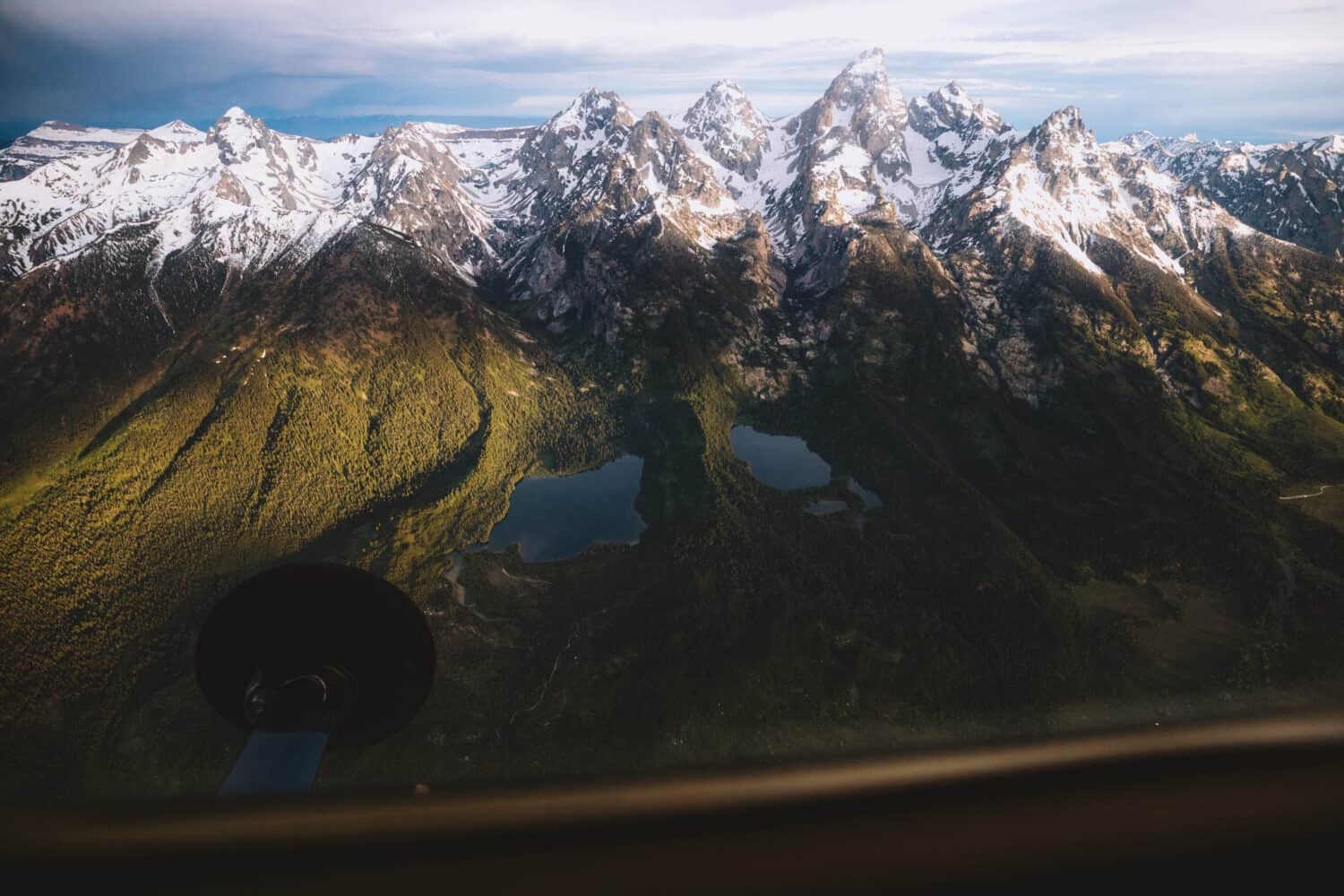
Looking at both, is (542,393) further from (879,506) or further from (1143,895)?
(1143,895)

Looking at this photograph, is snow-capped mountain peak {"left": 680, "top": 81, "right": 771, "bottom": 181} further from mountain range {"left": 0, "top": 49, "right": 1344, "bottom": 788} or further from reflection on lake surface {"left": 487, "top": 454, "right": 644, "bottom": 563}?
reflection on lake surface {"left": 487, "top": 454, "right": 644, "bottom": 563}

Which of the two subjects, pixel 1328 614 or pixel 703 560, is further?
pixel 703 560

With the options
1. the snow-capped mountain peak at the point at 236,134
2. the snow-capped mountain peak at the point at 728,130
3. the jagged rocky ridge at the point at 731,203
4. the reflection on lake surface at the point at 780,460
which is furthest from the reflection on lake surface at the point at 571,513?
the snow-capped mountain peak at the point at 236,134

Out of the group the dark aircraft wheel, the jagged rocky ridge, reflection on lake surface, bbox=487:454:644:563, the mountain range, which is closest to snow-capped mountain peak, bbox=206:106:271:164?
the jagged rocky ridge

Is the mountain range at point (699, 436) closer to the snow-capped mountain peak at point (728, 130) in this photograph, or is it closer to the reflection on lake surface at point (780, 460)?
the reflection on lake surface at point (780, 460)

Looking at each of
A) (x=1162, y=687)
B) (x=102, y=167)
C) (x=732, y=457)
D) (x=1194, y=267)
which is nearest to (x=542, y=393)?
(x=732, y=457)

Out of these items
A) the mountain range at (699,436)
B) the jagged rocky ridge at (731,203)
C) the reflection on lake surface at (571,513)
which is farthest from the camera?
the jagged rocky ridge at (731,203)
